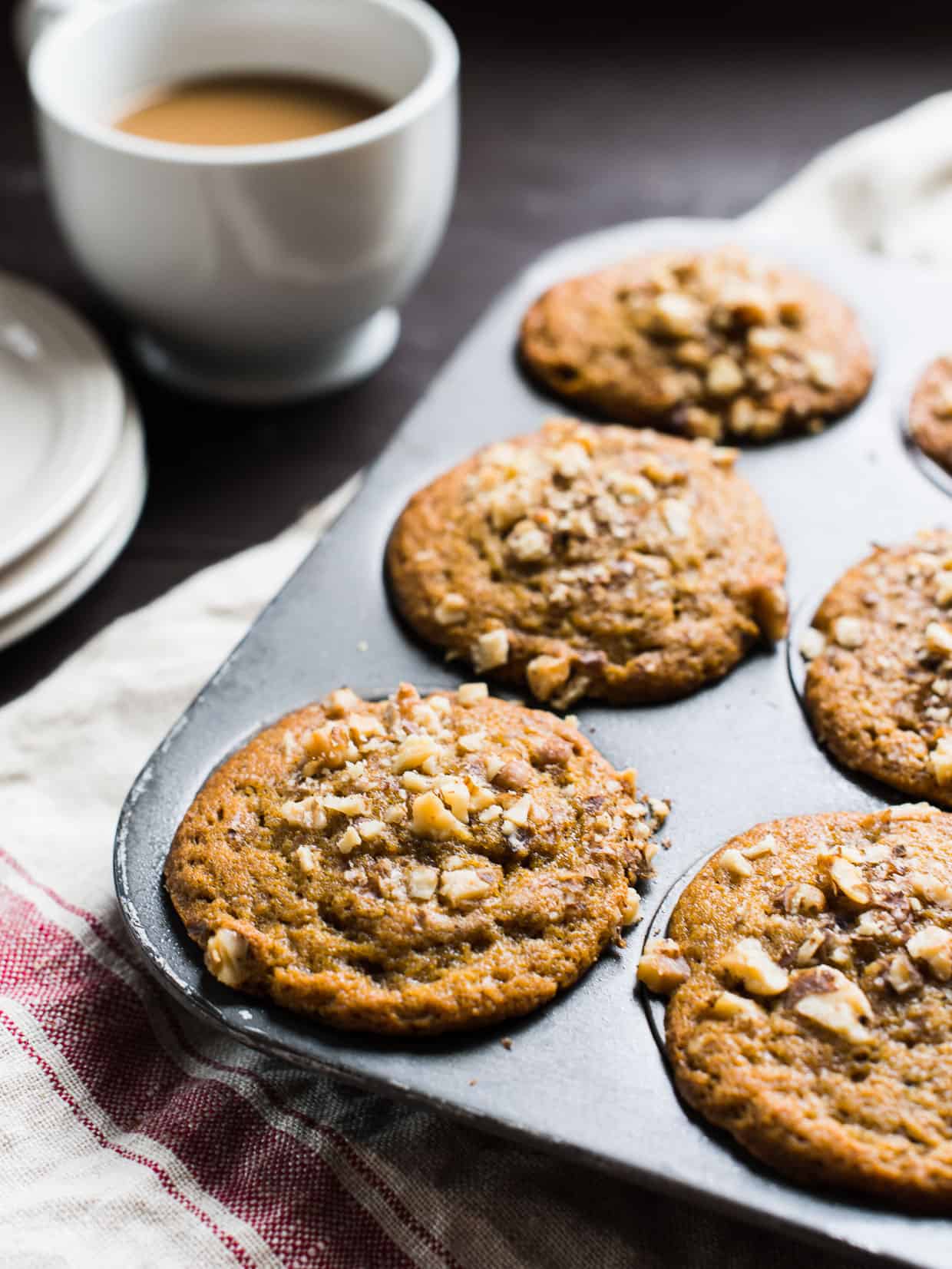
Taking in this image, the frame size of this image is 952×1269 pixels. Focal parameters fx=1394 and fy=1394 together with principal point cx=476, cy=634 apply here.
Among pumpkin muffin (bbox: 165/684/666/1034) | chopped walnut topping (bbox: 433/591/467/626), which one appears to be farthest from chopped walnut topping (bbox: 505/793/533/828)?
chopped walnut topping (bbox: 433/591/467/626)

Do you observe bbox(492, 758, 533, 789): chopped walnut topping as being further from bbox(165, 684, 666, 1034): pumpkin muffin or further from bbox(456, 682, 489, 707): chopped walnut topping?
bbox(456, 682, 489, 707): chopped walnut topping

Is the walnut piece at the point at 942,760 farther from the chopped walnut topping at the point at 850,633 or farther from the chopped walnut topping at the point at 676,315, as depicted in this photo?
the chopped walnut topping at the point at 676,315

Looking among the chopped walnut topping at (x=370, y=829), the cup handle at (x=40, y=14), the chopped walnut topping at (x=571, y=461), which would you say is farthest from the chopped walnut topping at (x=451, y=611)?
the cup handle at (x=40, y=14)

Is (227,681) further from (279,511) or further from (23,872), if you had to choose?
(279,511)

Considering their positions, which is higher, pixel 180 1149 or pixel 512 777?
pixel 512 777

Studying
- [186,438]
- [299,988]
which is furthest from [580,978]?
[186,438]

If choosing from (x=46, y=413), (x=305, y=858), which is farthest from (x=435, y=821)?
(x=46, y=413)

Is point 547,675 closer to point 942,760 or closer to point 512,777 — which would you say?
point 512,777
